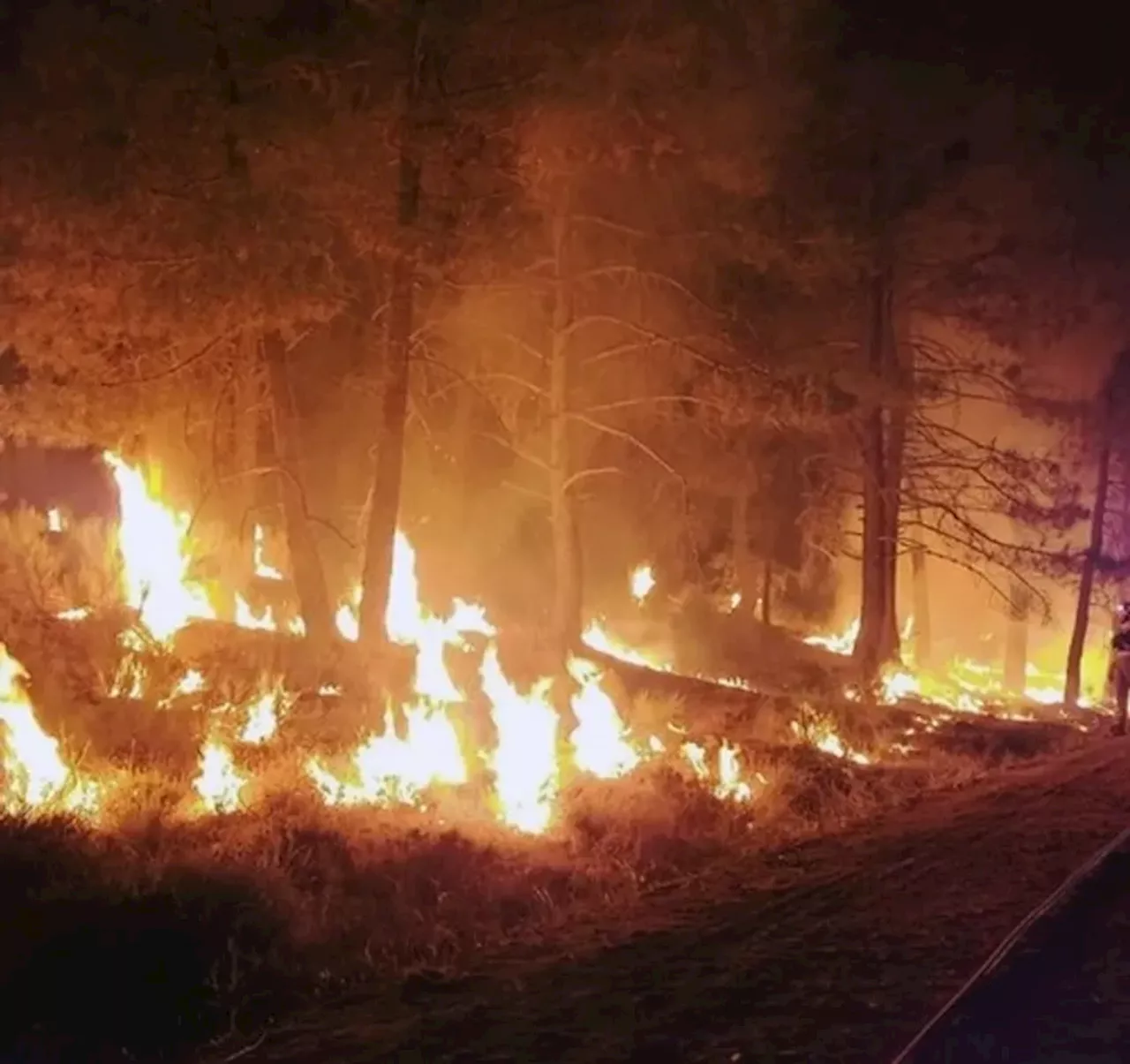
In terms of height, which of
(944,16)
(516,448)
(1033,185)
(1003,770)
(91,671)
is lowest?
(1003,770)

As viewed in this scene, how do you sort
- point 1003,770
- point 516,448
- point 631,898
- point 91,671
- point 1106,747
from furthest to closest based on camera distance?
point 516,448 < point 1106,747 < point 1003,770 < point 91,671 < point 631,898

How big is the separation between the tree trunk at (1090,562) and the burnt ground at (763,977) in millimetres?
16688

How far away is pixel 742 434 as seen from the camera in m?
21.9

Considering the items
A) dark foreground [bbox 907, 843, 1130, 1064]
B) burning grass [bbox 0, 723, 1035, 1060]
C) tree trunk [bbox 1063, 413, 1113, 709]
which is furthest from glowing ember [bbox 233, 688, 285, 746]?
tree trunk [bbox 1063, 413, 1113, 709]

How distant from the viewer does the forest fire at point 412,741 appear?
10423mm

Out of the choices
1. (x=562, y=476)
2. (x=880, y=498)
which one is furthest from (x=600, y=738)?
(x=880, y=498)

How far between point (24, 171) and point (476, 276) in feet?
14.4

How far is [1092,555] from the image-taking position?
87.2 feet

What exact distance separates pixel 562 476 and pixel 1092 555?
13.0 meters

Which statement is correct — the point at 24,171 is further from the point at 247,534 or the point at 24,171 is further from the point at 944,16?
the point at 944,16

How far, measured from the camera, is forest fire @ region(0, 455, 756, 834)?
410 inches

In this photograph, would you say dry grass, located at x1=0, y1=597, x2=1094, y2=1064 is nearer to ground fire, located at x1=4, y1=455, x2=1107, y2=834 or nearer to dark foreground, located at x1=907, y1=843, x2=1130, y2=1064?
ground fire, located at x1=4, y1=455, x2=1107, y2=834

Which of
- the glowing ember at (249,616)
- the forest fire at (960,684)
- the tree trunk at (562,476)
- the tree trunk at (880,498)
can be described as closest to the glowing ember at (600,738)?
the tree trunk at (562,476)

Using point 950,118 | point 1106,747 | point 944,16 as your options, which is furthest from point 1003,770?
point 944,16
